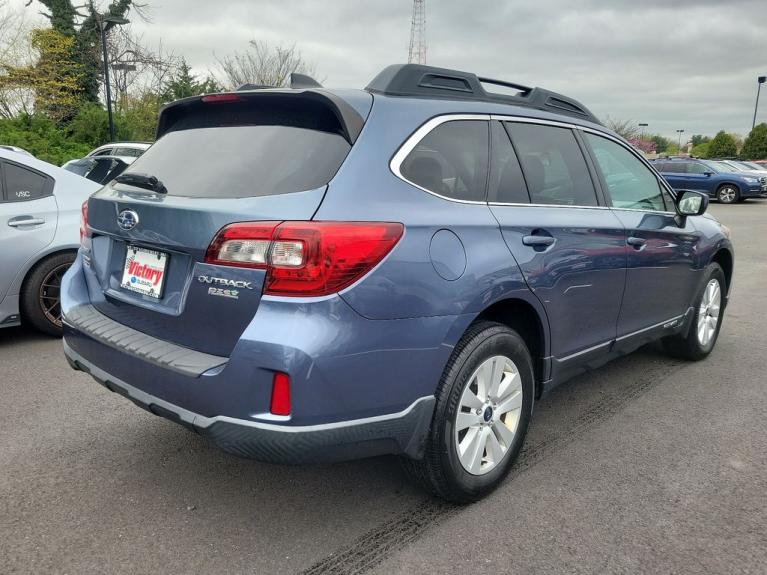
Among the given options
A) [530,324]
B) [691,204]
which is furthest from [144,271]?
[691,204]

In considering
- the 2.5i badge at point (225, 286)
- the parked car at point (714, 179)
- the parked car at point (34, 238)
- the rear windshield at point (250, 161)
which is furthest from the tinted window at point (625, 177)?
the parked car at point (714, 179)

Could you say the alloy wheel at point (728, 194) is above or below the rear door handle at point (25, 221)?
below

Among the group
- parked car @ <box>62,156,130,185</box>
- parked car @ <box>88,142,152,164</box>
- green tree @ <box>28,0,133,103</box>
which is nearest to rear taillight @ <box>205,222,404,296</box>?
parked car @ <box>62,156,130,185</box>

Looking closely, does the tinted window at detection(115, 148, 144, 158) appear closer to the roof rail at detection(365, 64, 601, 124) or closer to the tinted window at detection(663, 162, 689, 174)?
the roof rail at detection(365, 64, 601, 124)

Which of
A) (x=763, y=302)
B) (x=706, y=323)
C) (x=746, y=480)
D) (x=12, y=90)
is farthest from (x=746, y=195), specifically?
(x=12, y=90)

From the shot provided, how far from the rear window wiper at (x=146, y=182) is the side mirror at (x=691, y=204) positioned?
3317 mm

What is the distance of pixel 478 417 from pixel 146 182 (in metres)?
1.73

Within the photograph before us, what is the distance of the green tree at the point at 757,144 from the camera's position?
142ft

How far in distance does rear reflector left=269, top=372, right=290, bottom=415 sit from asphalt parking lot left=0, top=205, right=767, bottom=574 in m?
0.65

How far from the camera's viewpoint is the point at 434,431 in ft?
8.32

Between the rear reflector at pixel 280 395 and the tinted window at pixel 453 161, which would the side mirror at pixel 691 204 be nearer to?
the tinted window at pixel 453 161

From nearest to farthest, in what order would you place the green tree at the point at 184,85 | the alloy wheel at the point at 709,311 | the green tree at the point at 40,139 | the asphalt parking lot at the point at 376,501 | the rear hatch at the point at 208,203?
the rear hatch at the point at 208,203, the asphalt parking lot at the point at 376,501, the alloy wheel at the point at 709,311, the green tree at the point at 40,139, the green tree at the point at 184,85

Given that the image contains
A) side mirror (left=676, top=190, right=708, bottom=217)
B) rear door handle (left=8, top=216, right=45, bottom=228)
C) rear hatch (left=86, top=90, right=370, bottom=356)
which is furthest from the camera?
rear door handle (left=8, top=216, right=45, bottom=228)

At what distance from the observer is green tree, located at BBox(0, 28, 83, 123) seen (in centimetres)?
2256
